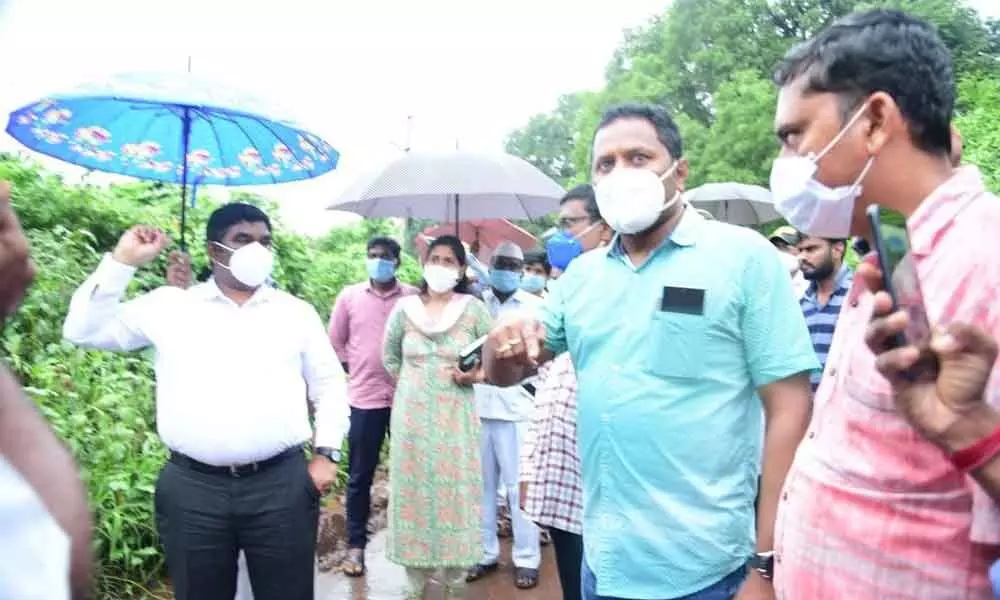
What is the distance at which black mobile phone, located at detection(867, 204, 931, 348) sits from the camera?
1.12 m

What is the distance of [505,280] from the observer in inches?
214

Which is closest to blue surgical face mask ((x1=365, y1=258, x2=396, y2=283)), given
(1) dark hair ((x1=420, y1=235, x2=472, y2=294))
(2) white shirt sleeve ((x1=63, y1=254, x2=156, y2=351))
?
(1) dark hair ((x1=420, y1=235, x2=472, y2=294))

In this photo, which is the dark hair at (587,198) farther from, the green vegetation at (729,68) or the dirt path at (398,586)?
the green vegetation at (729,68)

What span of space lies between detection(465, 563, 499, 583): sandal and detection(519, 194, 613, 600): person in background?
1593 millimetres

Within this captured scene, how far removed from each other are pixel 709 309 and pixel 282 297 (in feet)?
6.14

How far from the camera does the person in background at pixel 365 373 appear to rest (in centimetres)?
508

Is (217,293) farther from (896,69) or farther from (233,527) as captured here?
(896,69)

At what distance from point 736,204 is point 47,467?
973 cm

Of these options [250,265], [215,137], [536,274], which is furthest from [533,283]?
[250,265]

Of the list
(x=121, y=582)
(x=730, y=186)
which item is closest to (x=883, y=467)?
(x=121, y=582)

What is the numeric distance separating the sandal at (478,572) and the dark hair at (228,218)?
255cm

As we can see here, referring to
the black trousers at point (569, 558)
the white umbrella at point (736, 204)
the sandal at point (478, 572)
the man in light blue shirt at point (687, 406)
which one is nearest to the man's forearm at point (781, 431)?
the man in light blue shirt at point (687, 406)

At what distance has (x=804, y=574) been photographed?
57.9 inches

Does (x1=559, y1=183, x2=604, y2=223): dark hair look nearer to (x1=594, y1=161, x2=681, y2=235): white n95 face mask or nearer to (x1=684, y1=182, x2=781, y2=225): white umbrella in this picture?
(x1=594, y1=161, x2=681, y2=235): white n95 face mask
